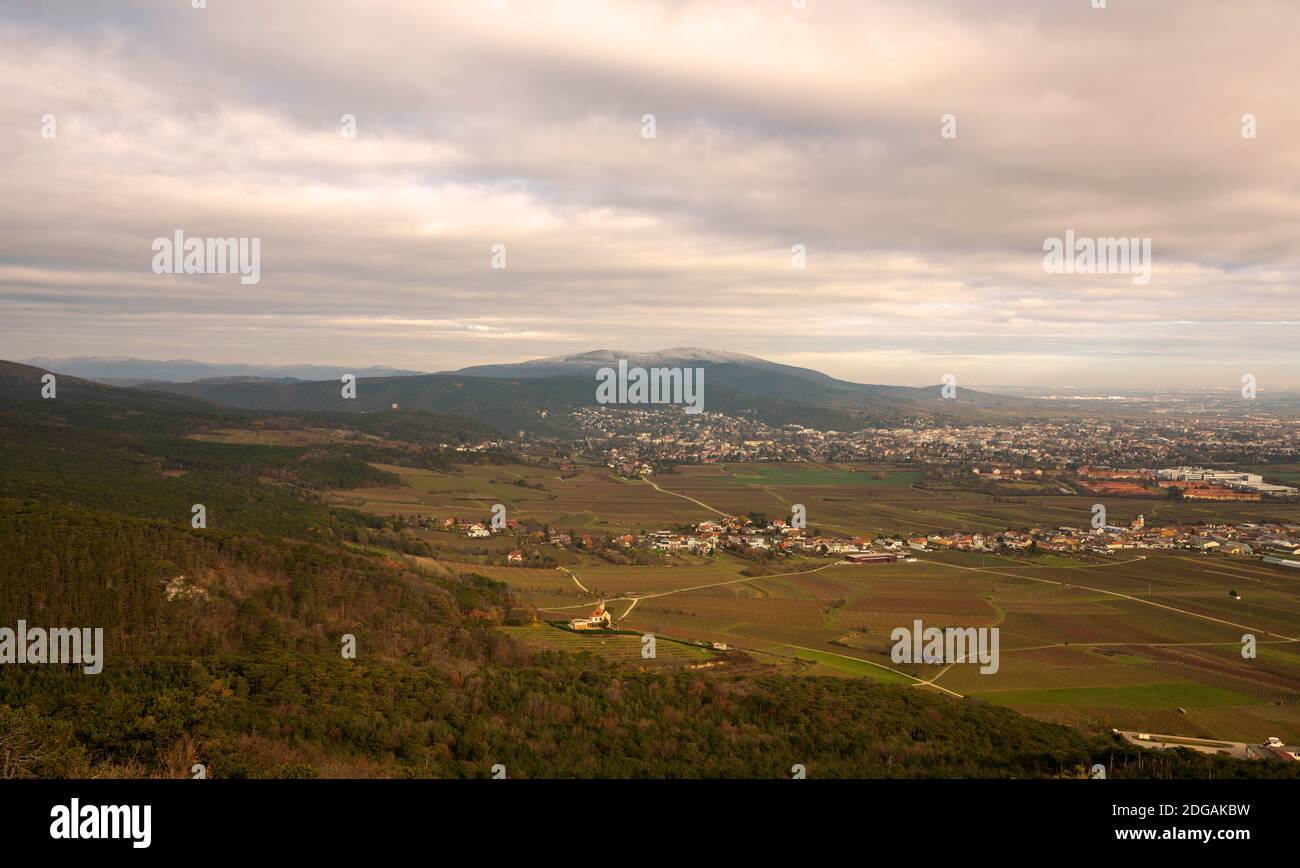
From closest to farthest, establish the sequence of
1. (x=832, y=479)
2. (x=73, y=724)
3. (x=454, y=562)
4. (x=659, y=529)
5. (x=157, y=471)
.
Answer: (x=73, y=724)
(x=454, y=562)
(x=157, y=471)
(x=659, y=529)
(x=832, y=479)

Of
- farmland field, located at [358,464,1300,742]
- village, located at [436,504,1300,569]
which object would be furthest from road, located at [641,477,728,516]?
village, located at [436,504,1300,569]

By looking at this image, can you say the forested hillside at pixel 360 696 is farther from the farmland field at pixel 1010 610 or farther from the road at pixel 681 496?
the road at pixel 681 496

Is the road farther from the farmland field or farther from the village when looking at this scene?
the village

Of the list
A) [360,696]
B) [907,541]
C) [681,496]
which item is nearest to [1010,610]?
[907,541]

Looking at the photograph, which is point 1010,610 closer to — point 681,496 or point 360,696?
point 360,696

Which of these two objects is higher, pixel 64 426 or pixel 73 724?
pixel 64 426

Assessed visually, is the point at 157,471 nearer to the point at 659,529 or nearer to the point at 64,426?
the point at 64,426

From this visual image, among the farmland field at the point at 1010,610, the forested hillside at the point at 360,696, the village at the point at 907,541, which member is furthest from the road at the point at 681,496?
the forested hillside at the point at 360,696
